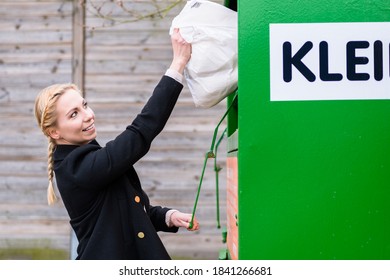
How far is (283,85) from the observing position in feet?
6.77

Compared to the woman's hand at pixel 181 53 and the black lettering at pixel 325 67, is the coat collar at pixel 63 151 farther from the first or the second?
the black lettering at pixel 325 67

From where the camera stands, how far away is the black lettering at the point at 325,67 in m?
2.07

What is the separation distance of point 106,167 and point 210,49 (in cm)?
48

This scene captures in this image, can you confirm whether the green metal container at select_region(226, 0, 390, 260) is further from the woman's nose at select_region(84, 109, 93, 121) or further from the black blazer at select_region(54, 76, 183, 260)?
the woman's nose at select_region(84, 109, 93, 121)

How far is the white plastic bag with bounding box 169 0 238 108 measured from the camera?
2244 millimetres

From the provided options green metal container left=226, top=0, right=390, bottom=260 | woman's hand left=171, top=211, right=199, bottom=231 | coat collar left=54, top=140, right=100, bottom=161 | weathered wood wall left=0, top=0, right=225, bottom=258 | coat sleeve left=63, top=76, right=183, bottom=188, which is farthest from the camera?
weathered wood wall left=0, top=0, right=225, bottom=258

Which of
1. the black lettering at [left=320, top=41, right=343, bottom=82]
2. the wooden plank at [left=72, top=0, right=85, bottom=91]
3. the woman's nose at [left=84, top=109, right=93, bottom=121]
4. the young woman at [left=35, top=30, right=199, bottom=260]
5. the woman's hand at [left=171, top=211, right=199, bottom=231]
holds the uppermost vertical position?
the wooden plank at [left=72, top=0, right=85, bottom=91]

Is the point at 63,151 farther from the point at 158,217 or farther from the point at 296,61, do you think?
the point at 296,61

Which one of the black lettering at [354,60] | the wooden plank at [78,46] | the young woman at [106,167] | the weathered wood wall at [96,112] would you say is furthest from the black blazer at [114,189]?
the wooden plank at [78,46]

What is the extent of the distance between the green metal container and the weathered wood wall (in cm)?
360

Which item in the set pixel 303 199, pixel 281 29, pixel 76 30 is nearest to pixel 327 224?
pixel 303 199

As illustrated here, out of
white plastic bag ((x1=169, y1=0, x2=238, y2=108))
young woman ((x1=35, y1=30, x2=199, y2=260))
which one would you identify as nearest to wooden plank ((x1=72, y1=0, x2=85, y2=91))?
young woman ((x1=35, y1=30, x2=199, y2=260))

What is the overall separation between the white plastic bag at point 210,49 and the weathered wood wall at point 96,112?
3.38 m

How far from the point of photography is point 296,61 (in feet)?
6.83
